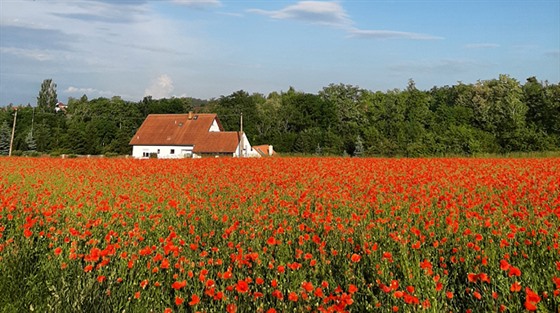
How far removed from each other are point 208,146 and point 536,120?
48.2 m

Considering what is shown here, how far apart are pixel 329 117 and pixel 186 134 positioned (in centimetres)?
2964

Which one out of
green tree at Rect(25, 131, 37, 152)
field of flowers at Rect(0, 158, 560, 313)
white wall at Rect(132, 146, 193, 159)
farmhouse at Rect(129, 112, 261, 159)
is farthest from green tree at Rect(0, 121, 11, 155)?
field of flowers at Rect(0, 158, 560, 313)

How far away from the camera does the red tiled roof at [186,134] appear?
55875 mm

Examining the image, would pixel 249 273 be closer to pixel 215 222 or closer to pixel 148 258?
pixel 148 258

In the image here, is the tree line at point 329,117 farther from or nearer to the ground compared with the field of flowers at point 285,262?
farther from the ground

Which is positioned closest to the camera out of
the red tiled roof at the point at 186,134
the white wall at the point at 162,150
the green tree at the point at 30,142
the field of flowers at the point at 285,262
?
the field of flowers at the point at 285,262

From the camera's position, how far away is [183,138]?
59.8 m

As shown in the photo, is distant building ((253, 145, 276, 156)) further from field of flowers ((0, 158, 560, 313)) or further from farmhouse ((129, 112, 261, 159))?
field of flowers ((0, 158, 560, 313))

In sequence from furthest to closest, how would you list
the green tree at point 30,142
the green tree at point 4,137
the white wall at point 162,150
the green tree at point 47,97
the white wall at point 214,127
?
the green tree at point 47,97 → the green tree at point 30,142 → the green tree at point 4,137 → the white wall at point 214,127 → the white wall at point 162,150

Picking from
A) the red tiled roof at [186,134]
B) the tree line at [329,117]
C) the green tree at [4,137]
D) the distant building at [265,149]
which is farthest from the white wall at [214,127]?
the green tree at [4,137]

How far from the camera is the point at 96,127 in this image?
7738cm

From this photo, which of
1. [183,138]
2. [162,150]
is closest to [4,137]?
[162,150]

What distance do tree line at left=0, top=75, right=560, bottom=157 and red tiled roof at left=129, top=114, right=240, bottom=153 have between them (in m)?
11.7

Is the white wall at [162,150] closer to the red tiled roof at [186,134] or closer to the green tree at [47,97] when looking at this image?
the red tiled roof at [186,134]
